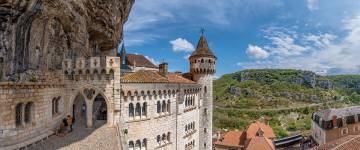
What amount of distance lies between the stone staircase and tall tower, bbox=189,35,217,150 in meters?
19.7

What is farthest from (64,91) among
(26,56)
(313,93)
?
(313,93)

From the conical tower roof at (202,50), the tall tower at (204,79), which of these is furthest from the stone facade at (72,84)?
the conical tower roof at (202,50)

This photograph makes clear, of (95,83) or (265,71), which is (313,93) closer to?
(265,71)

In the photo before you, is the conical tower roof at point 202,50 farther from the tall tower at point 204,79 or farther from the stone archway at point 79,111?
the stone archway at point 79,111

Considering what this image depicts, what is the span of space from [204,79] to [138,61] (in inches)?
883

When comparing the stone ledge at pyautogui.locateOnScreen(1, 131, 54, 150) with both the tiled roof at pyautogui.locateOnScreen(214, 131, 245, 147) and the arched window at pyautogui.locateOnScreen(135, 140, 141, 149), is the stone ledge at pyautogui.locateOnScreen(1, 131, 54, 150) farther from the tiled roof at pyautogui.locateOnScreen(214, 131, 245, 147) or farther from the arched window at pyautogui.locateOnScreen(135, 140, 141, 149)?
the tiled roof at pyautogui.locateOnScreen(214, 131, 245, 147)

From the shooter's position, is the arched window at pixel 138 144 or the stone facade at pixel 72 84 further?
the arched window at pixel 138 144

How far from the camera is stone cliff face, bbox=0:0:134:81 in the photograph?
721 inches

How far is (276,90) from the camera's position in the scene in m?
145

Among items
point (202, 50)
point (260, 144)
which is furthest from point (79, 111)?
point (260, 144)

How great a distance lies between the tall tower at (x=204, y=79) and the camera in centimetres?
3956

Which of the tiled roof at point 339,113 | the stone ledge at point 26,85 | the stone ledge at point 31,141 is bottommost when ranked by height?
the tiled roof at point 339,113

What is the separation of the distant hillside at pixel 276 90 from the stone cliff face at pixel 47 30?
101978 mm

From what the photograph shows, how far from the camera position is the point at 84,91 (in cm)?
2275
